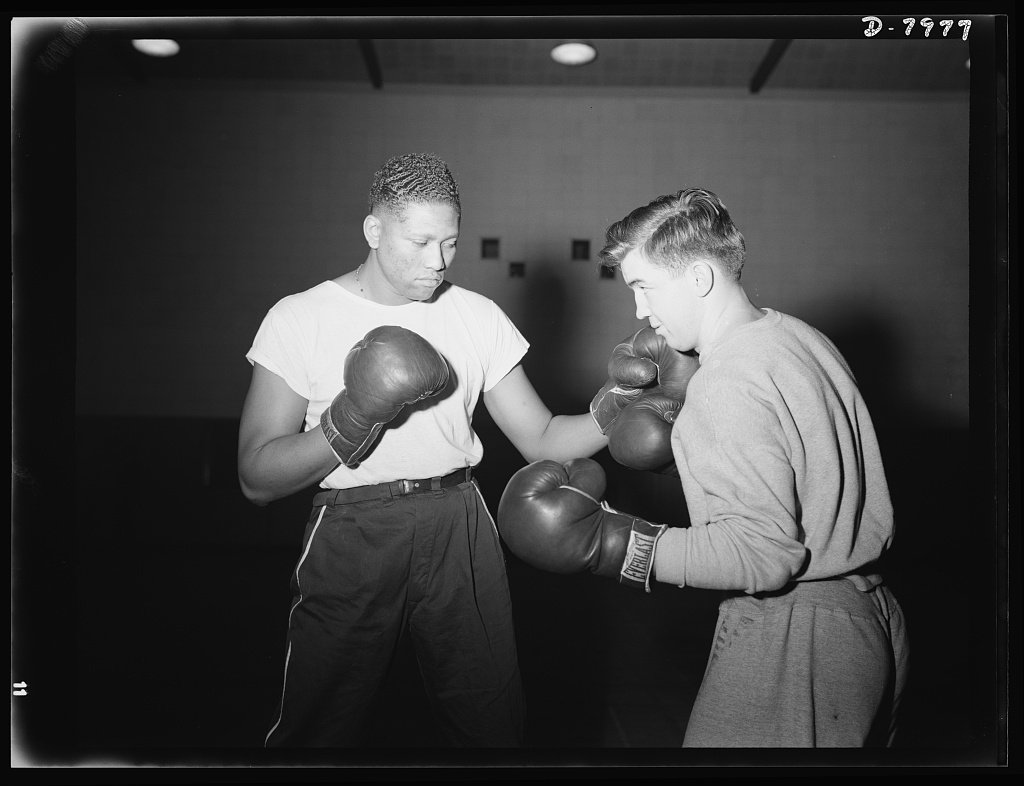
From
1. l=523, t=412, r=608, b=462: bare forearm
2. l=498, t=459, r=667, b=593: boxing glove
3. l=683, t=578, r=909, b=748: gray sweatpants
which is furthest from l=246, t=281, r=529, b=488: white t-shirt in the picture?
l=683, t=578, r=909, b=748: gray sweatpants

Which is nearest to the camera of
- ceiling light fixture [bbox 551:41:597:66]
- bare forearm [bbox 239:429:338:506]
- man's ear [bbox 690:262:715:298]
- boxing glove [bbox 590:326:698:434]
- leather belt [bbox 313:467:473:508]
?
man's ear [bbox 690:262:715:298]

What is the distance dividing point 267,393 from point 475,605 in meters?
0.76

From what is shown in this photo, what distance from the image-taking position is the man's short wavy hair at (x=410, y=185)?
183cm

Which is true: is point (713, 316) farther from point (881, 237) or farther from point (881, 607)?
point (881, 237)

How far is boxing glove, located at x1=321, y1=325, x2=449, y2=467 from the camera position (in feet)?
5.40

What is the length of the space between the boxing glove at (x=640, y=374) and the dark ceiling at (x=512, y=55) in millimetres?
853

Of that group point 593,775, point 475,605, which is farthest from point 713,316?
point 593,775

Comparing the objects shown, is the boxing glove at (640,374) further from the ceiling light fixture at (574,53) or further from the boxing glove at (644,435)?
the ceiling light fixture at (574,53)

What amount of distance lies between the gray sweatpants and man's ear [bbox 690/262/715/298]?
0.64 metres

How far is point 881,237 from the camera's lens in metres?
3.14

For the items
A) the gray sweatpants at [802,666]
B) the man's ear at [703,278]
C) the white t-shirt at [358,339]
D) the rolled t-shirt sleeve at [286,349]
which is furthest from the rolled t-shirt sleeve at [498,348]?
the gray sweatpants at [802,666]

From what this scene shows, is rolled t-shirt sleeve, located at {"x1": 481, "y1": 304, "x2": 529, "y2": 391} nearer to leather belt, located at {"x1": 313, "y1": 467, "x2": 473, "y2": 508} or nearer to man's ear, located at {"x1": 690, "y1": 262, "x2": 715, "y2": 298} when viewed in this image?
leather belt, located at {"x1": 313, "y1": 467, "x2": 473, "y2": 508}

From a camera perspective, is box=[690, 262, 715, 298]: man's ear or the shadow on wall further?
the shadow on wall

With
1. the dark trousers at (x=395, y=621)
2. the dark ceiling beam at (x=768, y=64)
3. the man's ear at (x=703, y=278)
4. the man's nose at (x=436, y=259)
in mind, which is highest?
the dark ceiling beam at (x=768, y=64)
